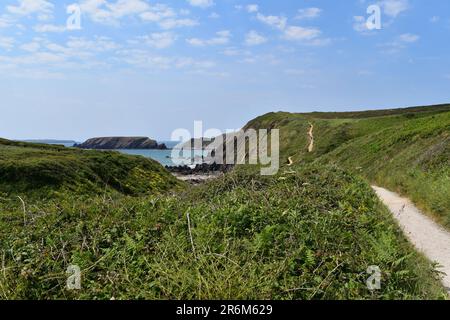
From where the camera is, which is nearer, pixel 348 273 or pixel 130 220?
pixel 348 273

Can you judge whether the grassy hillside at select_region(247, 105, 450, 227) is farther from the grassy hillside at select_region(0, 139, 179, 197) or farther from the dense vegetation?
the grassy hillside at select_region(0, 139, 179, 197)

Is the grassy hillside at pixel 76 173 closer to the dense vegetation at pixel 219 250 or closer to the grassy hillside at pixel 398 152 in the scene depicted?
the grassy hillside at pixel 398 152

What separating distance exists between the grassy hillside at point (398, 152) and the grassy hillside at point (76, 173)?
24.0 meters

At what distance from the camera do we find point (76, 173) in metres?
50.3

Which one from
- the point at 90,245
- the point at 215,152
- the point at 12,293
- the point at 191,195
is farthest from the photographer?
the point at 215,152

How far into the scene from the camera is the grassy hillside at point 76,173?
43562 millimetres

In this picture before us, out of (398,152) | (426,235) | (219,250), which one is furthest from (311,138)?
(219,250)

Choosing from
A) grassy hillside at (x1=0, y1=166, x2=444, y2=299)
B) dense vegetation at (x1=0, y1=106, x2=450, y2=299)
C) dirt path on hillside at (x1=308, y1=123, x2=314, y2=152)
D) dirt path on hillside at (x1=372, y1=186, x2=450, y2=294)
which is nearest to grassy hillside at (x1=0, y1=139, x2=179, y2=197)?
dirt path on hillside at (x1=308, y1=123, x2=314, y2=152)

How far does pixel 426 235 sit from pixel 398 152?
26257 millimetres

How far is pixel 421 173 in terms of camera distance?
23625 millimetres

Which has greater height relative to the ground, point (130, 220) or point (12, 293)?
point (130, 220)
